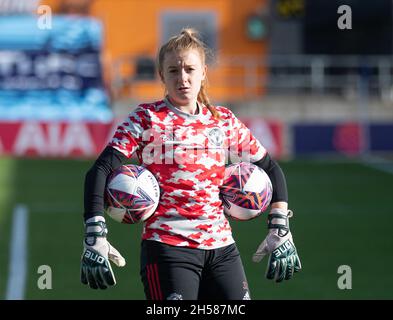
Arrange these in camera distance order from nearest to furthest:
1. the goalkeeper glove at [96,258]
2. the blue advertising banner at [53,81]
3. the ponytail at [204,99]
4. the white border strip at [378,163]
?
the goalkeeper glove at [96,258] < the ponytail at [204,99] < the white border strip at [378,163] < the blue advertising banner at [53,81]

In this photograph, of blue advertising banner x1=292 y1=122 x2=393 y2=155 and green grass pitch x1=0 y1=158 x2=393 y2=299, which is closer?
green grass pitch x1=0 y1=158 x2=393 y2=299

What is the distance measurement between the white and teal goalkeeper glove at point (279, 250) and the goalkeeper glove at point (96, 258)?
34.6 inches

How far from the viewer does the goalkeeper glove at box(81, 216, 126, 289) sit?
514 centimetres

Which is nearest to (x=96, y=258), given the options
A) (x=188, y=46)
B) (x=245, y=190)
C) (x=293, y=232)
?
(x=245, y=190)

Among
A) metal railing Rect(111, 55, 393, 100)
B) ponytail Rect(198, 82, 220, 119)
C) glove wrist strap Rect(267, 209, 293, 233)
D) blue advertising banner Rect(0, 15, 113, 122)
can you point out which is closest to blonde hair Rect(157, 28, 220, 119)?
ponytail Rect(198, 82, 220, 119)

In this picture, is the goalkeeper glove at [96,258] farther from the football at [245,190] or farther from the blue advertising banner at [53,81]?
the blue advertising banner at [53,81]

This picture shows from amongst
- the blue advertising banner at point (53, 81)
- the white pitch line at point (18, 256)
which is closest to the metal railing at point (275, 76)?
the blue advertising banner at point (53, 81)

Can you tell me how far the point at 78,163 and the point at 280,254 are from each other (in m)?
16.2

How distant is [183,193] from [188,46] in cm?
80

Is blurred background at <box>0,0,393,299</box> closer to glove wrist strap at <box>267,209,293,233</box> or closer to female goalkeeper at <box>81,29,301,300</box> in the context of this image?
glove wrist strap at <box>267,209,293,233</box>

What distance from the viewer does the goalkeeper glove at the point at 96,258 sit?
5141 millimetres

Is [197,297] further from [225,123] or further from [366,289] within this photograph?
[366,289]

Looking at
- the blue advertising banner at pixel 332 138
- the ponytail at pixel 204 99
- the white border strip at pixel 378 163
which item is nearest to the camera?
the ponytail at pixel 204 99

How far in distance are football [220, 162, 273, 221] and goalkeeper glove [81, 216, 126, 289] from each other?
76 cm
